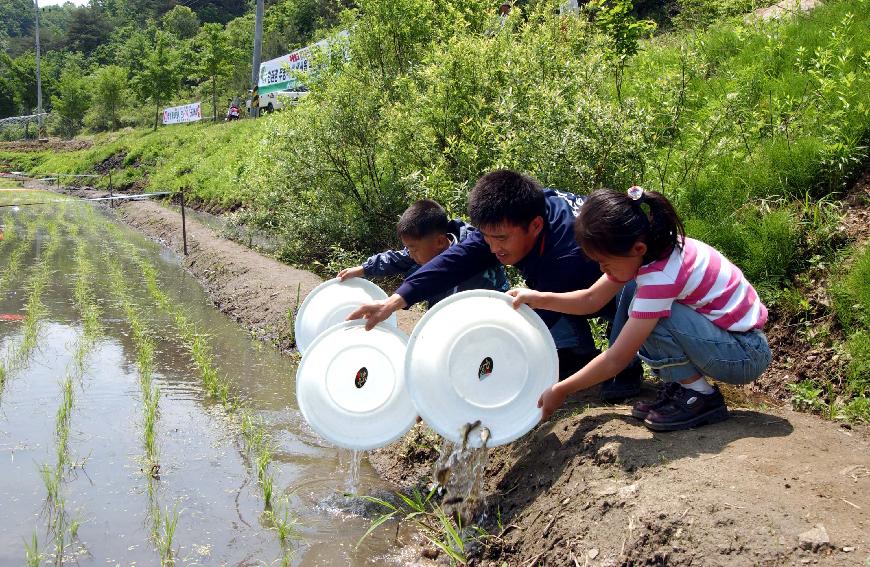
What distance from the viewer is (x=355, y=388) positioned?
3.25m

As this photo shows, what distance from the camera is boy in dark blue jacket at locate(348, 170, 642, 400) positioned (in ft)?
10.3

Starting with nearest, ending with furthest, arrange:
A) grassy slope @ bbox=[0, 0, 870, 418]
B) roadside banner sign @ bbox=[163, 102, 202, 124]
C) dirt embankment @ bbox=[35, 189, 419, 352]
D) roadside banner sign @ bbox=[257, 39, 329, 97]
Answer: grassy slope @ bbox=[0, 0, 870, 418] → dirt embankment @ bbox=[35, 189, 419, 352] → roadside banner sign @ bbox=[257, 39, 329, 97] → roadside banner sign @ bbox=[163, 102, 202, 124]

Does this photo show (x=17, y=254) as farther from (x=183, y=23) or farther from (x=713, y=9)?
(x=183, y=23)

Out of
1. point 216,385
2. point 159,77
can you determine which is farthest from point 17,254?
point 159,77

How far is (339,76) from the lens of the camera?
9000mm

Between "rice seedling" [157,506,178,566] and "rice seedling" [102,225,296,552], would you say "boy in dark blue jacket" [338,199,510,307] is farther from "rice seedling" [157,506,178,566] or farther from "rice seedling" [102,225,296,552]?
"rice seedling" [157,506,178,566]

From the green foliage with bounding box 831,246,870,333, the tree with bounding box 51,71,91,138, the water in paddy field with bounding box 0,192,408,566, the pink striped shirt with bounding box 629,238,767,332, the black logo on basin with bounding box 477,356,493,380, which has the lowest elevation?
the tree with bounding box 51,71,91,138

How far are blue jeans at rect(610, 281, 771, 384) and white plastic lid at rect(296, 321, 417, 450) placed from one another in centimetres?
105

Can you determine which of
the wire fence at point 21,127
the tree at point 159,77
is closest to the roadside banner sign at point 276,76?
the tree at point 159,77

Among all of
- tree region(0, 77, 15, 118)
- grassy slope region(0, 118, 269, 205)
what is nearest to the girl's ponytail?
grassy slope region(0, 118, 269, 205)

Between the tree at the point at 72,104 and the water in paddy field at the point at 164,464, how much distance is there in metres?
40.3

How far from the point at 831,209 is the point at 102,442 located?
163 inches

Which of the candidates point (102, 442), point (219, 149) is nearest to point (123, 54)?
point (219, 149)

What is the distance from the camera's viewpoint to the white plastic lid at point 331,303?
3961mm
